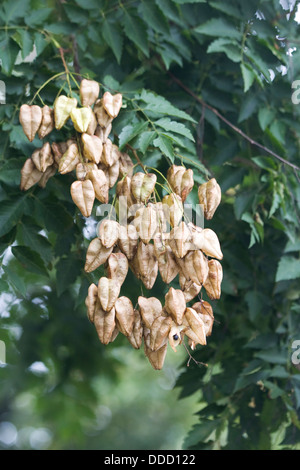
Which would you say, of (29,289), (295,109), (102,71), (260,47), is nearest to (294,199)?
(295,109)

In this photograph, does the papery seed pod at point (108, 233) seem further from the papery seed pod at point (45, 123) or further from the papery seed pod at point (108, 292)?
the papery seed pod at point (45, 123)

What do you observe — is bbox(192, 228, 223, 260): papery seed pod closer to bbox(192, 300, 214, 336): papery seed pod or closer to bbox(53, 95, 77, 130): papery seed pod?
bbox(192, 300, 214, 336): papery seed pod

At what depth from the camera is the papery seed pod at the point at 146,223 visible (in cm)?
91

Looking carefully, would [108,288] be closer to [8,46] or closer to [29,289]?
[8,46]

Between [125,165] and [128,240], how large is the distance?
189 mm

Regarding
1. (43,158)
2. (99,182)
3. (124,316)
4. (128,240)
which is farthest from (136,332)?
(43,158)

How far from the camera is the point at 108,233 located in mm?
918

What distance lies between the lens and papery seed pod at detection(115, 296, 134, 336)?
0.90 meters

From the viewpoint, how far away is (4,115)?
1265mm

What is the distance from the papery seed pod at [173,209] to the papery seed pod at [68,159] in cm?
17

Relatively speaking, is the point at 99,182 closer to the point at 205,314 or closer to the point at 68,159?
the point at 68,159

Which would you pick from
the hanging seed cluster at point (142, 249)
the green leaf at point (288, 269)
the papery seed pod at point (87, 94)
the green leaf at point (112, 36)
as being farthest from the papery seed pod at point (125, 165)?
the green leaf at point (288, 269)

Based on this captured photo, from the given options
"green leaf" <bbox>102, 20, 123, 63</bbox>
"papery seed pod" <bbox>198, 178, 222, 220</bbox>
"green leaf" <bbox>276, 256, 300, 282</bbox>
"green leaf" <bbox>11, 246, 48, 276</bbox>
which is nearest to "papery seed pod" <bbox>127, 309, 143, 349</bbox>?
"papery seed pod" <bbox>198, 178, 222, 220</bbox>
